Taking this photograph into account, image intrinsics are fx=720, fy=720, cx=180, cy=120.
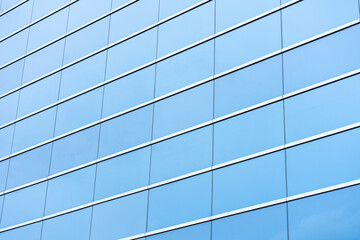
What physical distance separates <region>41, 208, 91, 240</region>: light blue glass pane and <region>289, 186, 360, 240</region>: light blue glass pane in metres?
6.93

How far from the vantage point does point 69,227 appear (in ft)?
72.1

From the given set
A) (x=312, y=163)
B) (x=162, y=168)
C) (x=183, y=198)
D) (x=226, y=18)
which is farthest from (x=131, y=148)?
(x=312, y=163)

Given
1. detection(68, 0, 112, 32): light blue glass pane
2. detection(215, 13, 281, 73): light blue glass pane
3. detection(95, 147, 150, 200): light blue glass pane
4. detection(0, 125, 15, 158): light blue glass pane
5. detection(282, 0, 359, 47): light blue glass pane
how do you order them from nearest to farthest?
1. detection(282, 0, 359, 47): light blue glass pane
2. detection(215, 13, 281, 73): light blue glass pane
3. detection(95, 147, 150, 200): light blue glass pane
4. detection(68, 0, 112, 32): light blue glass pane
5. detection(0, 125, 15, 158): light blue glass pane

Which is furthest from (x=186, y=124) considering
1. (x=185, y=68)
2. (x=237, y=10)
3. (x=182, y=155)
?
A: (x=237, y=10)

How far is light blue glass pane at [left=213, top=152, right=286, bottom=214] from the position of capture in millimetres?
17953

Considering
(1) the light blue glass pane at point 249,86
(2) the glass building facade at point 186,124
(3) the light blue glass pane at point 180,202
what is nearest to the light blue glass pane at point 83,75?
(2) the glass building facade at point 186,124

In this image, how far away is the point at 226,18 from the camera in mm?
21609

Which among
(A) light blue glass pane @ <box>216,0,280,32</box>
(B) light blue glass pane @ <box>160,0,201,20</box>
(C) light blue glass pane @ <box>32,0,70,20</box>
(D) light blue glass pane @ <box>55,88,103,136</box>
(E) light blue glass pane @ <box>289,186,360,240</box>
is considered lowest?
(E) light blue glass pane @ <box>289,186,360,240</box>

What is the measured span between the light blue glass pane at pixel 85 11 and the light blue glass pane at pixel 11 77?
288cm

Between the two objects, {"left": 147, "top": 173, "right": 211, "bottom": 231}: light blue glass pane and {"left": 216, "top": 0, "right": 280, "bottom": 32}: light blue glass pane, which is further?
{"left": 216, "top": 0, "right": 280, "bottom": 32}: light blue glass pane

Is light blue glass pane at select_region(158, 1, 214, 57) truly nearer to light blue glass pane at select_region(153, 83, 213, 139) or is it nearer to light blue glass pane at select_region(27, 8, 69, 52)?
light blue glass pane at select_region(153, 83, 213, 139)

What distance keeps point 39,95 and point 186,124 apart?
764 cm

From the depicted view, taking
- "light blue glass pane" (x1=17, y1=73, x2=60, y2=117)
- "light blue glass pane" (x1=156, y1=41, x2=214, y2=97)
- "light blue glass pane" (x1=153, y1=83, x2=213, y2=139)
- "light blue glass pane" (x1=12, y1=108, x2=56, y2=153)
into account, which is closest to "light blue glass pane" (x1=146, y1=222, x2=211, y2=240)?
"light blue glass pane" (x1=153, y1=83, x2=213, y2=139)

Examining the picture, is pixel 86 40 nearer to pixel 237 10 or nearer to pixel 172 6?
pixel 172 6
